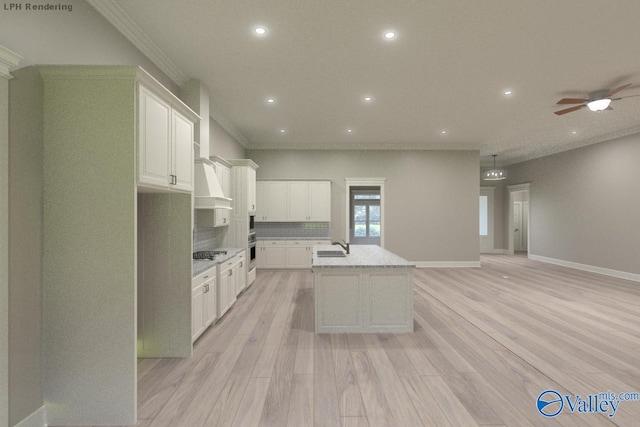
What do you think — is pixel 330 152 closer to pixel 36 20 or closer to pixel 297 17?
pixel 297 17

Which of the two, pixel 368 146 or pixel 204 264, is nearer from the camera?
pixel 204 264

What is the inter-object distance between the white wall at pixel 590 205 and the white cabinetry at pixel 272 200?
7.02 m

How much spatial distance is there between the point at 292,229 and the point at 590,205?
693 cm

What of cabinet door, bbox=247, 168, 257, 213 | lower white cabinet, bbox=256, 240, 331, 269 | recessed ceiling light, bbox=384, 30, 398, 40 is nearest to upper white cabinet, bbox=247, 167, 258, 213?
cabinet door, bbox=247, 168, 257, 213

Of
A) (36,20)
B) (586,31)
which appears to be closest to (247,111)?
(36,20)

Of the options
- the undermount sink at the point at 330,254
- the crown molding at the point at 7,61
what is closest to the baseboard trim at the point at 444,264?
the undermount sink at the point at 330,254

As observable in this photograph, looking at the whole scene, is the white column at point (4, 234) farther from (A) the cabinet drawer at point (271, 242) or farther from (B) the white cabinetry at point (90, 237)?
(A) the cabinet drawer at point (271, 242)

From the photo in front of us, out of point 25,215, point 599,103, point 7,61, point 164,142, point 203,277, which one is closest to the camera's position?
point 7,61

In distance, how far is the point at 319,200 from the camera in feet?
23.4

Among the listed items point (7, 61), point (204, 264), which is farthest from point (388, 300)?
point (7, 61)

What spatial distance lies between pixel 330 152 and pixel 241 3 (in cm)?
502

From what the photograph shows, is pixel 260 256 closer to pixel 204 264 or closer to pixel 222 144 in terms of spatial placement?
pixel 222 144

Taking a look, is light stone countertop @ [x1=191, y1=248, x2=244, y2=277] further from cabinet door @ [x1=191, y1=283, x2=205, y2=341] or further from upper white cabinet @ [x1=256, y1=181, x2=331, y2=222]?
upper white cabinet @ [x1=256, y1=181, x2=331, y2=222]

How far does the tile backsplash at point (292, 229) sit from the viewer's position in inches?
287
